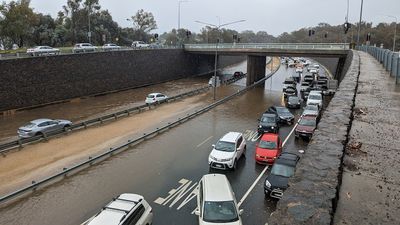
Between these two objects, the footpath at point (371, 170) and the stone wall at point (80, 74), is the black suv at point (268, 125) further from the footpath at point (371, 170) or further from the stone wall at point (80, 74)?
the stone wall at point (80, 74)

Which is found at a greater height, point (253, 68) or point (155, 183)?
point (253, 68)

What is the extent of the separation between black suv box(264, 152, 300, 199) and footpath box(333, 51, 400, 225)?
4.98m

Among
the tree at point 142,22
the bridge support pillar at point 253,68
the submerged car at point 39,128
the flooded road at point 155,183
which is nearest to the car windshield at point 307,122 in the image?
the flooded road at point 155,183

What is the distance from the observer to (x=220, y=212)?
13688mm

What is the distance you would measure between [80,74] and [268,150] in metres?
36.2

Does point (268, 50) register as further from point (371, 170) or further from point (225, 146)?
point (371, 170)

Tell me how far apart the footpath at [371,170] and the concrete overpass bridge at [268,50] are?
119ft

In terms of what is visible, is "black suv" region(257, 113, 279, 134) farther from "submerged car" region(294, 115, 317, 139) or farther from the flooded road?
"submerged car" region(294, 115, 317, 139)

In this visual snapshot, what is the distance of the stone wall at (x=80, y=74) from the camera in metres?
40.8

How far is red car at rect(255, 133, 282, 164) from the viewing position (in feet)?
71.7

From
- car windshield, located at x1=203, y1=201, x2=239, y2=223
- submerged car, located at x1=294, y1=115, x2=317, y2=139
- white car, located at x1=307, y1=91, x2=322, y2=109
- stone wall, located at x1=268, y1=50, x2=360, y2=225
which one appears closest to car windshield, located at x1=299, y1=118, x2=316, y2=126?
submerged car, located at x1=294, y1=115, x2=317, y2=139

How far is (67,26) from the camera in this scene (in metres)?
90.3

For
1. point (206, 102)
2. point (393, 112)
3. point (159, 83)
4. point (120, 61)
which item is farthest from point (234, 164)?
point (159, 83)

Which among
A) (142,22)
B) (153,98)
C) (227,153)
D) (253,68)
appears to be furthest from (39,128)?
(142,22)
